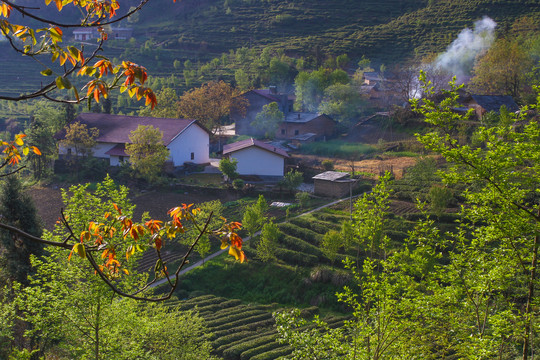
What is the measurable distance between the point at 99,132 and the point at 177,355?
2820 centimetres

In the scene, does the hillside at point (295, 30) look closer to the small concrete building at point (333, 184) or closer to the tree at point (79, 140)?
the tree at point (79, 140)

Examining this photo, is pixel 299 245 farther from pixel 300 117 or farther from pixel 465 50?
pixel 465 50

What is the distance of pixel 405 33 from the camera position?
70.7 meters

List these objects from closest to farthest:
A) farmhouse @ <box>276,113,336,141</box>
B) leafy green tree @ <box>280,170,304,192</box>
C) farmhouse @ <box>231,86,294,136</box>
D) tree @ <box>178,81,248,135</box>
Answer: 1. leafy green tree @ <box>280,170,304,192</box>
2. tree @ <box>178,81,248,135</box>
3. farmhouse @ <box>276,113,336,141</box>
4. farmhouse @ <box>231,86,294,136</box>

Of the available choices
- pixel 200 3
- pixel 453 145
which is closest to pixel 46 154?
pixel 453 145

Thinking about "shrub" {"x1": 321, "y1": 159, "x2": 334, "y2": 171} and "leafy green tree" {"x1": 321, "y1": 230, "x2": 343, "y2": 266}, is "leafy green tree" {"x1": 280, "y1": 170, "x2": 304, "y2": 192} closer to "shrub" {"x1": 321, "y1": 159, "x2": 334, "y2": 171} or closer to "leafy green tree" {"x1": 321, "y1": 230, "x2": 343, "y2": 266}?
"shrub" {"x1": 321, "y1": 159, "x2": 334, "y2": 171}

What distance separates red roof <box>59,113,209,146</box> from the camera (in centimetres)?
3706

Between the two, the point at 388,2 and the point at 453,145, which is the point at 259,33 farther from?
the point at 453,145

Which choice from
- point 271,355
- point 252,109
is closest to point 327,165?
point 252,109

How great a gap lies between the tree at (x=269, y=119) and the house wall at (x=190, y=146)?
677 cm

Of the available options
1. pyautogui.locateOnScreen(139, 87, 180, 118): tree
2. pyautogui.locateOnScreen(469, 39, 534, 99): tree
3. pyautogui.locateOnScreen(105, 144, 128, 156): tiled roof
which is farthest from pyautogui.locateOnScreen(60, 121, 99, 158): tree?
pyautogui.locateOnScreen(469, 39, 534, 99): tree

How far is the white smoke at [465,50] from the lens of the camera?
56.6 metres

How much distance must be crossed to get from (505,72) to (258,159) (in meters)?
27.0

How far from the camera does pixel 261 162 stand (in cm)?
3506
